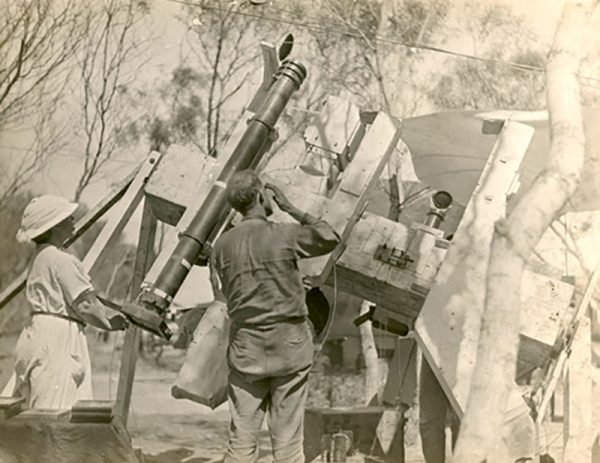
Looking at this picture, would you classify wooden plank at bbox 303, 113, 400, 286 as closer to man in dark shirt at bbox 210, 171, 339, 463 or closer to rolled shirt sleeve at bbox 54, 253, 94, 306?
man in dark shirt at bbox 210, 171, 339, 463

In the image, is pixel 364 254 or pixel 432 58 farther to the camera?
pixel 432 58

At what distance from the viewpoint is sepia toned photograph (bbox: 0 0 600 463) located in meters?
2.57

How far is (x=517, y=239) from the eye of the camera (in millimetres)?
2674

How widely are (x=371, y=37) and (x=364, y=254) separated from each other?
855 mm

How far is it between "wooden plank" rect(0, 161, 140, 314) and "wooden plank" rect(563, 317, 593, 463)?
176cm

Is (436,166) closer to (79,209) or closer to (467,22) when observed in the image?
(467,22)

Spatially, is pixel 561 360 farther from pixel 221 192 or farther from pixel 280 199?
pixel 221 192

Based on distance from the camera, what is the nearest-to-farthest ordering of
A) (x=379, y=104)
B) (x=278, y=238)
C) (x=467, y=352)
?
1. (x=278, y=238)
2. (x=467, y=352)
3. (x=379, y=104)

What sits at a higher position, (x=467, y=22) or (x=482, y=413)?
(x=467, y=22)

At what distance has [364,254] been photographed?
2615mm

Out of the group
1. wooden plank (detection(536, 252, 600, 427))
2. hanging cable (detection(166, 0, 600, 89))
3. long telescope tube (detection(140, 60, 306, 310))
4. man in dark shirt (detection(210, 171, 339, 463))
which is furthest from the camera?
hanging cable (detection(166, 0, 600, 89))

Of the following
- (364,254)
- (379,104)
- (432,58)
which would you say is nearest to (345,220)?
(364,254)

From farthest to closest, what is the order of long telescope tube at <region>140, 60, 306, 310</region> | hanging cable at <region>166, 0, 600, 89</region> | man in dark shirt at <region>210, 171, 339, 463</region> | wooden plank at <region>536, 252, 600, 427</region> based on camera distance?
hanging cable at <region>166, 0, 600, 89</region>
wooden plank at <region>536, 252, 600, 427</region>
long telescope tube at <region>140, 60, 306, 310</region>
man in dark shirt at <region>210, 171, 339, 463</region>

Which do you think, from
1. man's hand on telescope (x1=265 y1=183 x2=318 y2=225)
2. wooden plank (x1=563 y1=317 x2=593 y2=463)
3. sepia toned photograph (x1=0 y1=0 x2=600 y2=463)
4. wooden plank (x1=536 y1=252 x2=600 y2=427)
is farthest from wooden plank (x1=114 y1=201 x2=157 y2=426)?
wooden plank (x1=563 y1=317 x2=593 y2=463)
